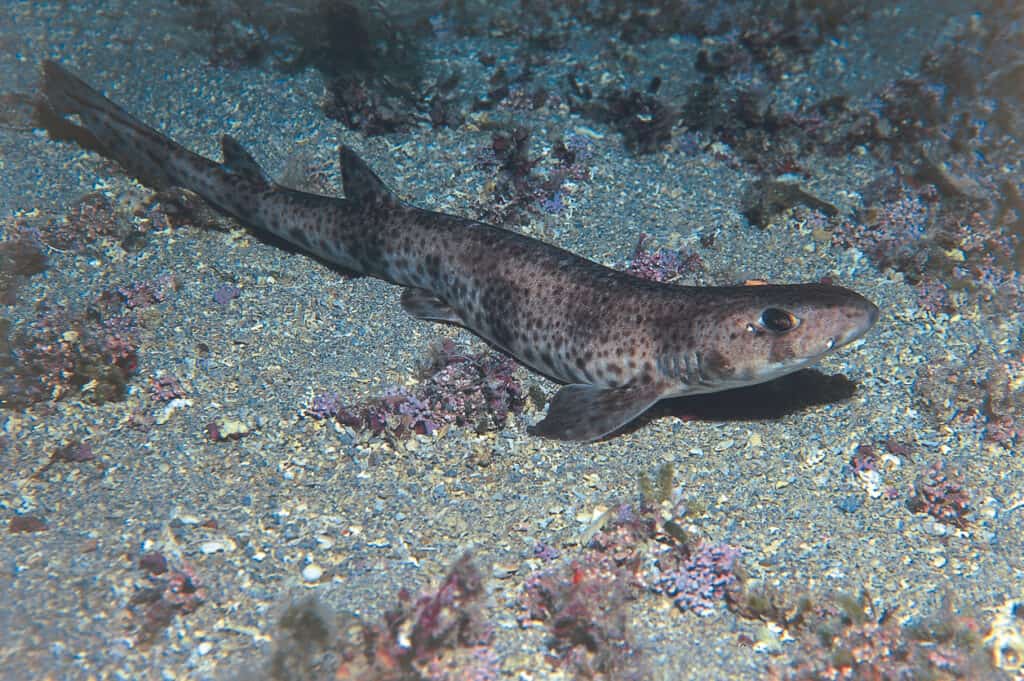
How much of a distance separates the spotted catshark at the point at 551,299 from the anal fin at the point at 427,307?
0.01 meters

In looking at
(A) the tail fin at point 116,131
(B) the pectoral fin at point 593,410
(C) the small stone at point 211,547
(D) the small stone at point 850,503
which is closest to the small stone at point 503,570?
(B) the pectoral fin at point 593,410

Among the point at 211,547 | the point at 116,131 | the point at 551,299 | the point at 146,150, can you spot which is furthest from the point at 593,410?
the point at 116,131

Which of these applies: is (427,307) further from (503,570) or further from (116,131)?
(116,131)

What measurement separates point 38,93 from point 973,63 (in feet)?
41.9

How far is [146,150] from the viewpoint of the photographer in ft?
23.2

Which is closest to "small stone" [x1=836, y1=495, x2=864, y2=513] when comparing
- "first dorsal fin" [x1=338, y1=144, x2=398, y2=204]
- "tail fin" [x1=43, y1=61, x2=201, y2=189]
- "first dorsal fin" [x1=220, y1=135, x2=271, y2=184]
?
"first dorsal fin" [x1=338, y1=144, x2=398, y2=204]

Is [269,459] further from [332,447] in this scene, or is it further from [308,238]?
[308,238]

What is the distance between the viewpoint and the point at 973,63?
8.43 metres

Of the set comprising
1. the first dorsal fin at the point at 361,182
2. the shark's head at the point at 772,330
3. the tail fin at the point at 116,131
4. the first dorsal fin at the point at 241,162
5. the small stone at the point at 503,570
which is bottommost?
the small stone at the point at 503,570

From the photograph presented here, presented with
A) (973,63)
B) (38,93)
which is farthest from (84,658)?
(973,63)

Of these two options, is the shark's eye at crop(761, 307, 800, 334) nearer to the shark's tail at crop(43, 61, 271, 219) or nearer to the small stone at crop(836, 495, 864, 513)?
the small stone at crop(836, 495, 864, 513)

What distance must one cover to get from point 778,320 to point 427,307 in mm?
3210

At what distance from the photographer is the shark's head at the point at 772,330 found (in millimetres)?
4395

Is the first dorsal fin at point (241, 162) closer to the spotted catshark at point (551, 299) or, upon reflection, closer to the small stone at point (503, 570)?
the spotted catshark at point (551, 299)
